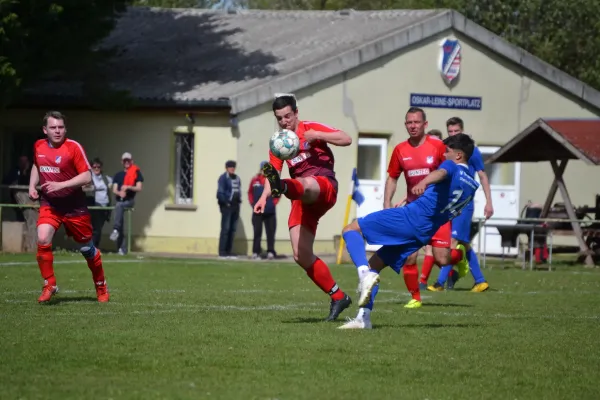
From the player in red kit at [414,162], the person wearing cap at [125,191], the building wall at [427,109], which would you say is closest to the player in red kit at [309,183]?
the player in red kit at [414,162]

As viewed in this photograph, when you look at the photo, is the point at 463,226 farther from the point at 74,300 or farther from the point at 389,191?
the point at 74,300

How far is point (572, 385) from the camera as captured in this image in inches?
326

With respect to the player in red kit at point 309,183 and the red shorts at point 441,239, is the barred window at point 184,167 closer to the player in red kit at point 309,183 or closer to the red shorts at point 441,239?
the red shorts at point 441,239

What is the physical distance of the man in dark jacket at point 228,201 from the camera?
27.5 m

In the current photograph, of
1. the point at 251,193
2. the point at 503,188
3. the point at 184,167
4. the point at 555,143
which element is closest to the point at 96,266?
the point at 251,193

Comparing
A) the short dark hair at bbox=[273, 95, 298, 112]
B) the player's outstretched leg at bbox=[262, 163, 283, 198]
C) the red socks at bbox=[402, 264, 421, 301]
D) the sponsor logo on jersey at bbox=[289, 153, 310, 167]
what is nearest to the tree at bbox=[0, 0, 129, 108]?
the red socks at bbox=[402, 264, 421, 301]

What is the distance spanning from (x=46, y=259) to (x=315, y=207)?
3608mm

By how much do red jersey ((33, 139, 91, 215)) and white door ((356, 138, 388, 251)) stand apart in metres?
18.2

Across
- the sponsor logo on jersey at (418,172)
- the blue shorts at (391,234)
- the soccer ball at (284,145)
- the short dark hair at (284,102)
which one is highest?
the short dark hair at (284,102)

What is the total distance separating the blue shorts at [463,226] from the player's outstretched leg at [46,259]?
5.87 metres

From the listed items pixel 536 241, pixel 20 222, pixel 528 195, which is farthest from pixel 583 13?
pixel 20 222

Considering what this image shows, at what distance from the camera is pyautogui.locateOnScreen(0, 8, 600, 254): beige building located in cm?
2986

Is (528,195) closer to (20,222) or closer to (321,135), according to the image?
(20,222)

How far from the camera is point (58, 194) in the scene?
43.7 feet
